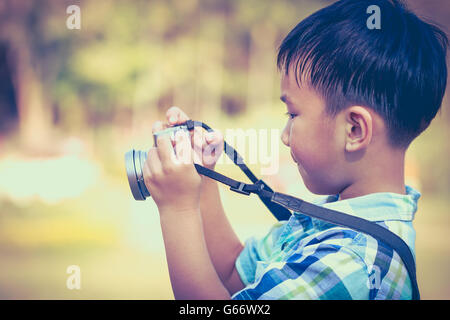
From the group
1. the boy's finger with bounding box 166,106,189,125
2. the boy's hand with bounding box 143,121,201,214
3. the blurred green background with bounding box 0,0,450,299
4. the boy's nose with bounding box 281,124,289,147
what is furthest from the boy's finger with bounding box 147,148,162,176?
the blurred green background with bounding box 0,0,450,299

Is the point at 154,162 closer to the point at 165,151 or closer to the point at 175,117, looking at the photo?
the point at 165,151

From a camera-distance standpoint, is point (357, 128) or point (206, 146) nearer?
point (357, 128)

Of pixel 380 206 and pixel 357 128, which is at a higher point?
pixel 357 128

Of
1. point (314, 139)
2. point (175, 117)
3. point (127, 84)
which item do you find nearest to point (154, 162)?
point (175, 117)

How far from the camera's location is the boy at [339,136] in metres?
0.84

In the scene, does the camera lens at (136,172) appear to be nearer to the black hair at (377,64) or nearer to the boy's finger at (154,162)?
the boy's finger at (154,162)

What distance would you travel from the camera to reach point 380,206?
2.86 ft

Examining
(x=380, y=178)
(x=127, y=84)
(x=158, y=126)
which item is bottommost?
(x=380, y=178)

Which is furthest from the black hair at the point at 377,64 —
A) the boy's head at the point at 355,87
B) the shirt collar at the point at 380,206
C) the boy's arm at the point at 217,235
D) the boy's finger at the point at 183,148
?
the boy's arm at the point at 217,235

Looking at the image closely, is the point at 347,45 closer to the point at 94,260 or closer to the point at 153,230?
the point at 94,260

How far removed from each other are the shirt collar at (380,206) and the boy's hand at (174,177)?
263 millimetres

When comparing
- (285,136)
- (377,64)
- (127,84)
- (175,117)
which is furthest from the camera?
(127,84)

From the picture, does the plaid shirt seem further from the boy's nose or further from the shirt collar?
the boy's nose

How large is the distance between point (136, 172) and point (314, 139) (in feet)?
1.13
